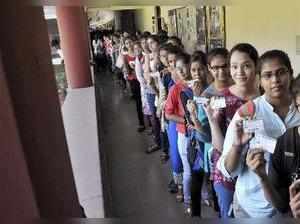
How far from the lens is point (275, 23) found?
13.2ft

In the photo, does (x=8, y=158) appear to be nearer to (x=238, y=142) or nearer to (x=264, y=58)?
(x=238, y=142)

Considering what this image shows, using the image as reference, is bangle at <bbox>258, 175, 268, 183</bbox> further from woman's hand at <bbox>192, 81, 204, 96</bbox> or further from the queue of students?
woman's hand at <bbox>192, 81, 204, 96</bbox>

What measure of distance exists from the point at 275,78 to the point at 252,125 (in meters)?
0.24

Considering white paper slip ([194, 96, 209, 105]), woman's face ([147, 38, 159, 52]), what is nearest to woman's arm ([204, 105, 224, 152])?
white paper slip ([194, 96, 209, 105])

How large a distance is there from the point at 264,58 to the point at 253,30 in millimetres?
2824

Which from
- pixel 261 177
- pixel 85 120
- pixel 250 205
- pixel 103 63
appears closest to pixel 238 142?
pixel 261 177

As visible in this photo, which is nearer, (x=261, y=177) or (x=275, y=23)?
(x=261, y=177)

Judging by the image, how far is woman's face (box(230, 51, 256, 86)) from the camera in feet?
6.91

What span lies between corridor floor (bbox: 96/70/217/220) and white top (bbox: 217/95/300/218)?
489 mm

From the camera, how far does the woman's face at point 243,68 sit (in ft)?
6.91

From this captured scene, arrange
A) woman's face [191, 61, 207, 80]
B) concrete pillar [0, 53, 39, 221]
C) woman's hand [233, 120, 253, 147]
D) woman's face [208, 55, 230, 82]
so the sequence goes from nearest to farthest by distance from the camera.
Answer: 1. concrete pillar [0, 53, 39, 221]
2. woman's hand [233, 120, 253, 147]
3. woman's face [208, 55, 230, 82]
4. woman's face [191, 61, 207, 80]

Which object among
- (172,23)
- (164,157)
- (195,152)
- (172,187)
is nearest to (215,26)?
(164,157)

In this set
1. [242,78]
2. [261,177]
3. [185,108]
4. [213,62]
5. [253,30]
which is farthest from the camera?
[253,30]

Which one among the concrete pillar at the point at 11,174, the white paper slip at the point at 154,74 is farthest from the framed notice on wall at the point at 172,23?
the concrete pillar at the point at 11,174
